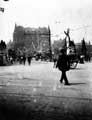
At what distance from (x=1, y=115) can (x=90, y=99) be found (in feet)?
11.1

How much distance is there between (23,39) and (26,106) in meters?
110

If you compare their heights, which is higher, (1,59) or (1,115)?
(1,115)

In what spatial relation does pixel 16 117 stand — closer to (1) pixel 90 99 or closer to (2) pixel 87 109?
(2) pixel 87 109

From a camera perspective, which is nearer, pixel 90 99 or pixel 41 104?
pixel 41 104

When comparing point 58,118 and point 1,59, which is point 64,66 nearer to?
point 58,118

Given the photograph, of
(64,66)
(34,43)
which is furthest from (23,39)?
(64,66)

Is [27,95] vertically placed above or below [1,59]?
above

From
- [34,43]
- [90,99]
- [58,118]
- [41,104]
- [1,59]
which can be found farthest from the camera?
[34,43]

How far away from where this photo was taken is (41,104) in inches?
324

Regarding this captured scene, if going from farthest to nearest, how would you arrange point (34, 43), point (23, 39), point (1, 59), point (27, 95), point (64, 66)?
point (23, 39), point (34, 43), point (1, 59), point (64, 66), point (27, 95)

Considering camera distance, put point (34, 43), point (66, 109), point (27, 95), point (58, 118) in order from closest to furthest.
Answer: point (58, 118)
point (66, 109)
point (27, 95)
point (34, 43)

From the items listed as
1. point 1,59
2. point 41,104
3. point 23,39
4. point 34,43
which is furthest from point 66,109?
point 23,39

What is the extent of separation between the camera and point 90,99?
916cm

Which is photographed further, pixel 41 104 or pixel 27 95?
pixel 27 95
